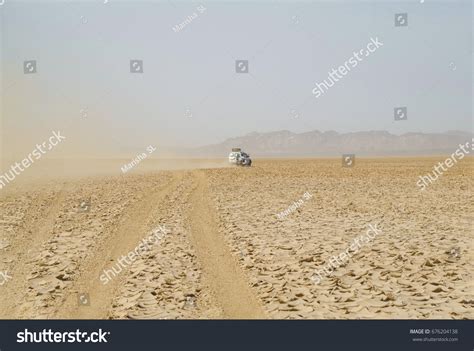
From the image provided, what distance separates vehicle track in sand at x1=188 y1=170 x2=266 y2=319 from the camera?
28.6ft

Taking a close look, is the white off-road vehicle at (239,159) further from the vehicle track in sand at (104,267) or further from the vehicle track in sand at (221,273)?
the vehicle track in sand at (221,273)

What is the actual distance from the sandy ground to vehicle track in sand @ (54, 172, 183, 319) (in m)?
0.04

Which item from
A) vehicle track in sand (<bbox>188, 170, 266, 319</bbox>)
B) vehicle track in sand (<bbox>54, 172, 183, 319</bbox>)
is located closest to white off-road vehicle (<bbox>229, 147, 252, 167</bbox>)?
vehicle track in sand (<bbox>54, 172, 183, 319</bbox>)

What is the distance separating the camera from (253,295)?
941 centimetres

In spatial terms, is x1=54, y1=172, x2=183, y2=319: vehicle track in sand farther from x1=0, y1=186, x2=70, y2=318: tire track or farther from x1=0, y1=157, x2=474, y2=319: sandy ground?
x1=0, y1=186, x2=70, y2=318: tire track

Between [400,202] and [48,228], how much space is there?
1474 cm

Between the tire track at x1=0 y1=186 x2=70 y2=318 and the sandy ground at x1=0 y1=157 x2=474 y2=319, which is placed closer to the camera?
the sandy ground at x1=0 y1=157 x2=474 y2=319

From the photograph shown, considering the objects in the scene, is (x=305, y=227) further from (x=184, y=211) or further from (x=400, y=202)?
(x=400, y=202)

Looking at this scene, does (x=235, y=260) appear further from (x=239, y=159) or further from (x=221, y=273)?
(x=239, y=159)

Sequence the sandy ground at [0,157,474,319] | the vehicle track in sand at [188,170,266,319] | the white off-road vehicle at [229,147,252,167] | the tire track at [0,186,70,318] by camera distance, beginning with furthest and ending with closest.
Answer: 1. the white off-road vehicle at [229,147,252,167]
2. the tire track at [0,186,70,318]
3. the sandy ground at [0,157,474,319]
4. the vehicle track in sand at [188,170,266,319]

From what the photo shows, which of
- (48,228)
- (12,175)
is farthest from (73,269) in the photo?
(12,175)

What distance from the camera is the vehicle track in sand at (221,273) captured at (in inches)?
343

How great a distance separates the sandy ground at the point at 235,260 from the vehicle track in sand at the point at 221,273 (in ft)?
0.11

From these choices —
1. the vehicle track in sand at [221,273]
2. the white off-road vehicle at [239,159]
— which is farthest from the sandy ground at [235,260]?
the white off-road vehicle at [239,159]
